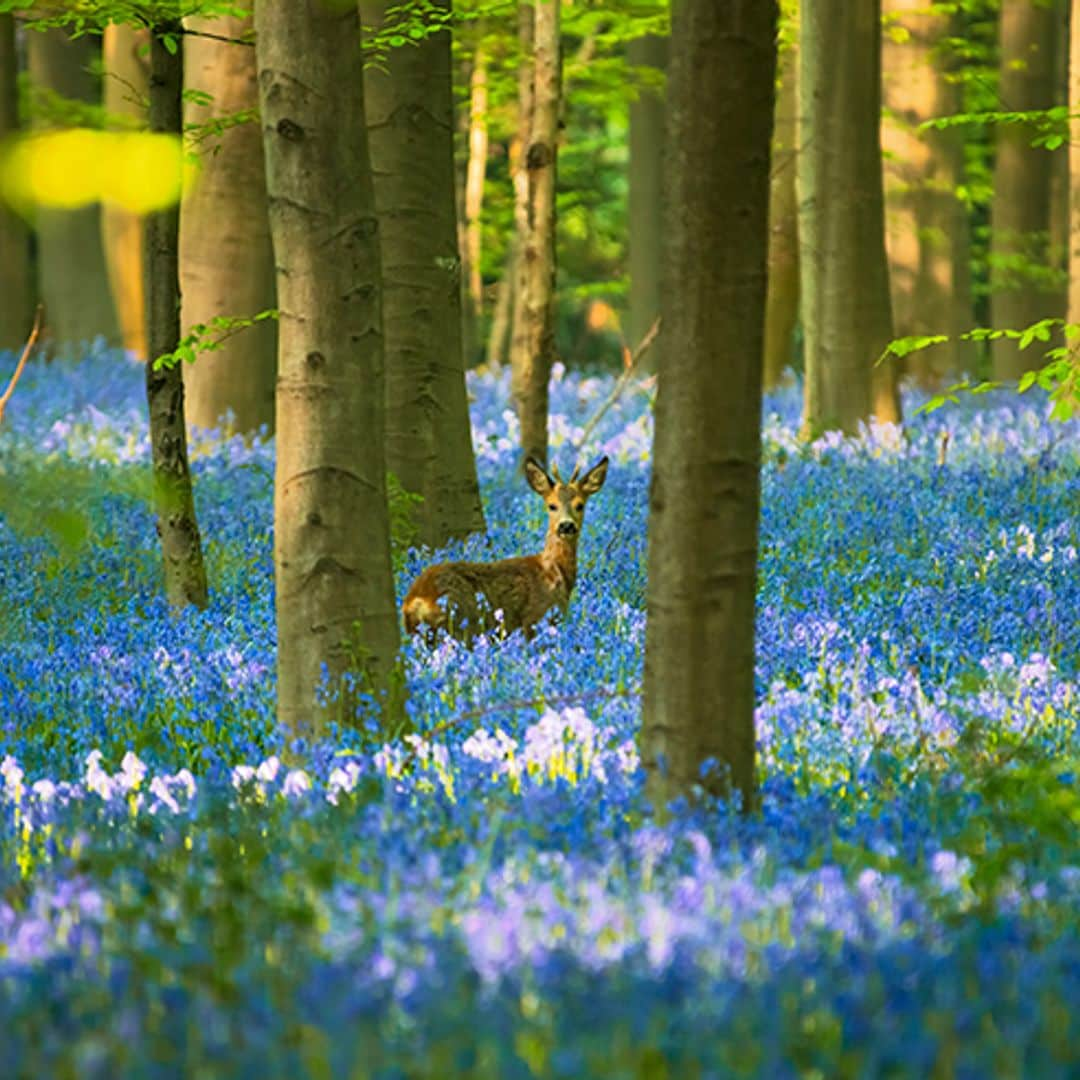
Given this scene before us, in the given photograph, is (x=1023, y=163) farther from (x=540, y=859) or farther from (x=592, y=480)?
(x=540, y=859)

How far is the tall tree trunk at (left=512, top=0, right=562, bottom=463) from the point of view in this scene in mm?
12742

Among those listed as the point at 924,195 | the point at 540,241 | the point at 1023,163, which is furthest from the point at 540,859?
the point at 1023,163

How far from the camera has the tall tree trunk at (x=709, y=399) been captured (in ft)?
15.6

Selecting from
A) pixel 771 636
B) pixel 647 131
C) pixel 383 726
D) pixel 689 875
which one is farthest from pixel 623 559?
pixel 647 131

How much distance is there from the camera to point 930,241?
23.9m

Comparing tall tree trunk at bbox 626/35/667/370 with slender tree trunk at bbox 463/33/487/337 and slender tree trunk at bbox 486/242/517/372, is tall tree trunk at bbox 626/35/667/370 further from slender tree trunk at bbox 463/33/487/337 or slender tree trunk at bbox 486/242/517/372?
slender tree trunk at bbox 486/242/517/372

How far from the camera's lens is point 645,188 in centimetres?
2273

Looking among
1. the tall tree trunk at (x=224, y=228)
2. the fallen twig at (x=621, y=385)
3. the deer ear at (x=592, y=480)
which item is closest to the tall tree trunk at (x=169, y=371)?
the deer ear at (x=592, y=480)

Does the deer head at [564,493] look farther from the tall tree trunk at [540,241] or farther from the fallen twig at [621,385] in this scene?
the tall tree trunk at [540,241]

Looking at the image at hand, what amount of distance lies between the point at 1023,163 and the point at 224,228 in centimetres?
1448

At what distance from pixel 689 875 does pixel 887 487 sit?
8646 mm

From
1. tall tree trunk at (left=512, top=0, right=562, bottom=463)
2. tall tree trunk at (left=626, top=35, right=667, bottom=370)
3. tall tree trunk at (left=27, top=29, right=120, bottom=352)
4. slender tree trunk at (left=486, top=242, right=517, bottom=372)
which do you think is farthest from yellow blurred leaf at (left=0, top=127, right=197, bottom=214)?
tall tree trunk at (left=27, top=29, right=120, bottom=352)

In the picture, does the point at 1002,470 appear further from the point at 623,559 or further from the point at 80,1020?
the point at 80,1020

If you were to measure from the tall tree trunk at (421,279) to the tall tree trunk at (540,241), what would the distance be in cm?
192
